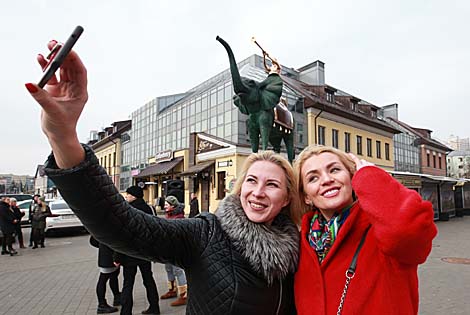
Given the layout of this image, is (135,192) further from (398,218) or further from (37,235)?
(37,235)

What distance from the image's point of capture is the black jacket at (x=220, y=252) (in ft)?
4.60

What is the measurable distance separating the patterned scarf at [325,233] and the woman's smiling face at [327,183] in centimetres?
4

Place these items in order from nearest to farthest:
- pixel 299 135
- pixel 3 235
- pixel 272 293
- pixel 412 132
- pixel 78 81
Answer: pixel 78 81
pixel 272 293
pixel 3 235
pixel 299 135
pixel 412 132

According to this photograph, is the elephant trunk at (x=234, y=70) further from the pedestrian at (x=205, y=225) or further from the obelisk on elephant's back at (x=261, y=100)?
the pedestrian at (x=205, y=225)

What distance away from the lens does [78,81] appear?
1.08 m

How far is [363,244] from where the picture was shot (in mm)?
1472

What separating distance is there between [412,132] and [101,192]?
139ft

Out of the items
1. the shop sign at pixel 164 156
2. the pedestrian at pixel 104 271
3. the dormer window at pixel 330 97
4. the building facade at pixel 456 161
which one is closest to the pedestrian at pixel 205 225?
the pedestrian at pixel 104 271

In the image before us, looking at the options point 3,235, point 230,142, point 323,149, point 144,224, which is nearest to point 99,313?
point 144,224

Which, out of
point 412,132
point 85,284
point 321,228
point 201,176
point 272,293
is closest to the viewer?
point 272,293

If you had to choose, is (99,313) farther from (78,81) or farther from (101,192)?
(78,81)

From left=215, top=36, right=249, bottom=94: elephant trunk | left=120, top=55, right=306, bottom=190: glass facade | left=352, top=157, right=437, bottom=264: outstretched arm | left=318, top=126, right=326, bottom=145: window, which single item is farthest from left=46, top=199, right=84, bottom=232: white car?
left=318, top=126, right=326, bottom=145: window

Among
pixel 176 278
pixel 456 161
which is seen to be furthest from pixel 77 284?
pixel 456 161

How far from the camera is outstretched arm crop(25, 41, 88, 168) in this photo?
1.03 metres
